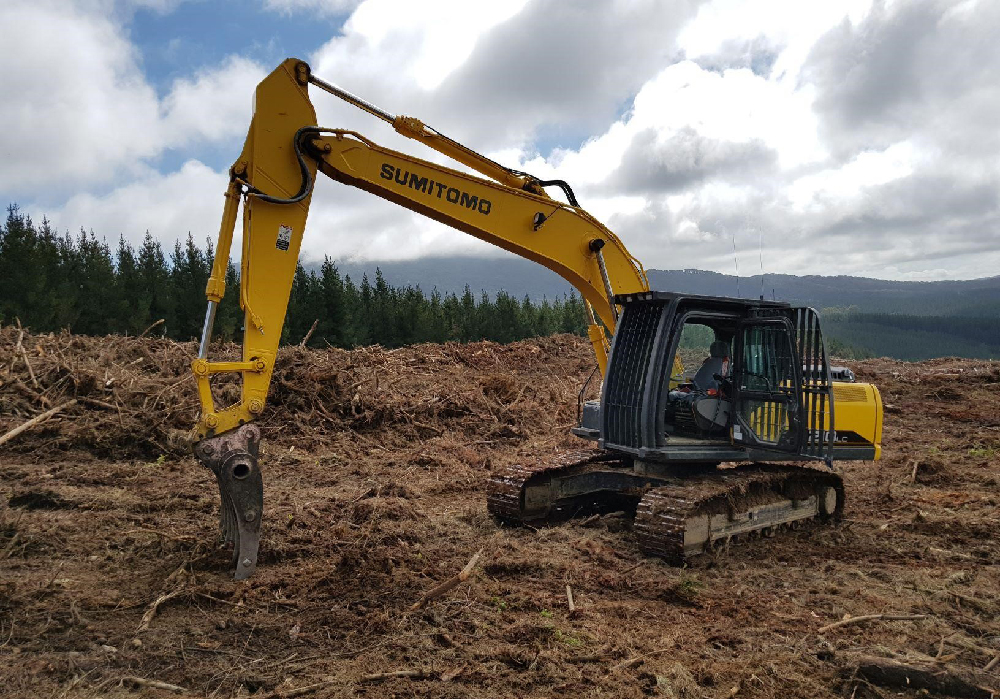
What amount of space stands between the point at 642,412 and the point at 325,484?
16.5 feet

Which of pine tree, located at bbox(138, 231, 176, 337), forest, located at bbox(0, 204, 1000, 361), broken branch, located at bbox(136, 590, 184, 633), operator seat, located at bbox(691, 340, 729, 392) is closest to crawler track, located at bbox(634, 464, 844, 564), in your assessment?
operator seat, located at bbox(691, 340, 729, 392)

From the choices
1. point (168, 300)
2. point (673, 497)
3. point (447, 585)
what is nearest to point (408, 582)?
point (447, 585)

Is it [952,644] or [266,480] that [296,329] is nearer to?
[266,480]

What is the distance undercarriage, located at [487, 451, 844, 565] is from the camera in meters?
6.21

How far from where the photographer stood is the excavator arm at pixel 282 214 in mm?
5387

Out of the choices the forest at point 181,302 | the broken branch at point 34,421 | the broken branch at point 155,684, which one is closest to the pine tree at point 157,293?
the forest at point 181,302

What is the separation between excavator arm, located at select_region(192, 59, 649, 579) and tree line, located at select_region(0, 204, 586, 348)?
27.9 m

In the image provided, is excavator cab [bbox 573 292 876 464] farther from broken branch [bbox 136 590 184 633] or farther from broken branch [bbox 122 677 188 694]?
broken branch [bbox 122 677 188 694]

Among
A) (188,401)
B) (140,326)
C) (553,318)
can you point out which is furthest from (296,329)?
(188,401)

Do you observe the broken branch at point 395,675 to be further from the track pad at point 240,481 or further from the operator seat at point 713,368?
the operator seat at point 713,368

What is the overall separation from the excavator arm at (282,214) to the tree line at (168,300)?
91.4 ft

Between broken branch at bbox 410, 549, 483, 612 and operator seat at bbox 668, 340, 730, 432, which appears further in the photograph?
operator seat at bbox 668, 340, 730, 432

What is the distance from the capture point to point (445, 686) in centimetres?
406

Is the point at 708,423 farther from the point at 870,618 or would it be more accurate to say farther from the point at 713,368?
the point at 870,618
